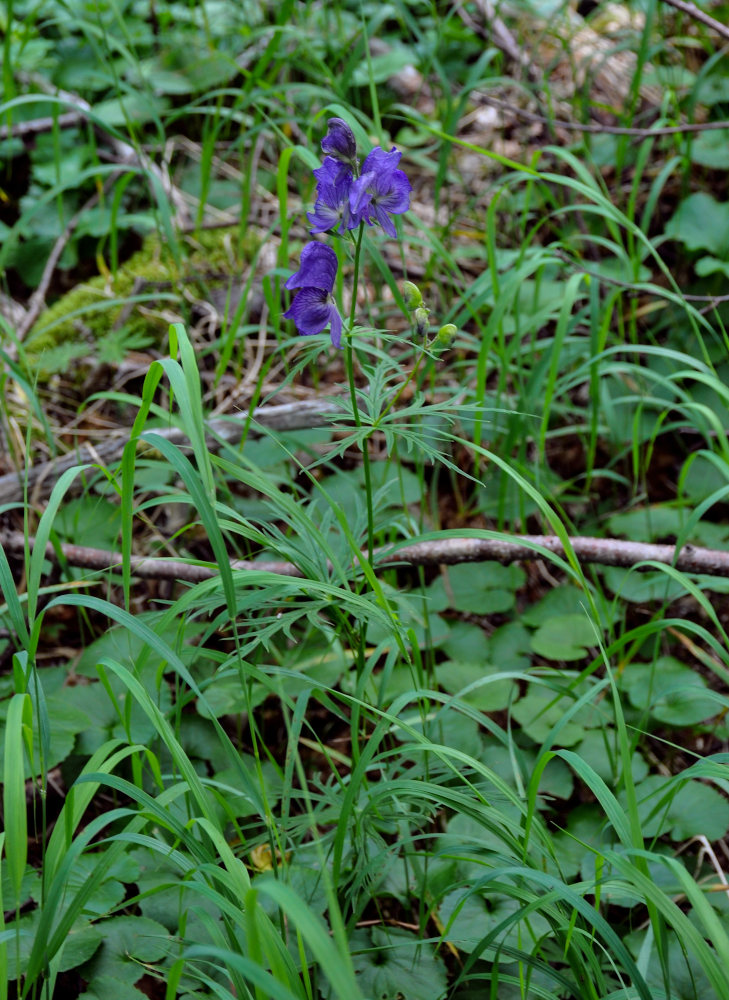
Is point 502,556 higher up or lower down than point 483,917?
higher up

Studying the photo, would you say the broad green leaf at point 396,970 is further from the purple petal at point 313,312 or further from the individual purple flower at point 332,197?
the individual purple flower at point 332,197

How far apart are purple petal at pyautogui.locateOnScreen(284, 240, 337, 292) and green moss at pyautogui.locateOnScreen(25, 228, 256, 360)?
1527 mm

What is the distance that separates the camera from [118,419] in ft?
8.68

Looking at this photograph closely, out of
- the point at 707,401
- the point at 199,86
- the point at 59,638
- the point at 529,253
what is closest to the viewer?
the point at 59,638

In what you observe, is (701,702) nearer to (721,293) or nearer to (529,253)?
(529,253)

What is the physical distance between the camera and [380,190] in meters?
1.23

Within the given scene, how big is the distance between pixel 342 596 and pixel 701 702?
1036 mm

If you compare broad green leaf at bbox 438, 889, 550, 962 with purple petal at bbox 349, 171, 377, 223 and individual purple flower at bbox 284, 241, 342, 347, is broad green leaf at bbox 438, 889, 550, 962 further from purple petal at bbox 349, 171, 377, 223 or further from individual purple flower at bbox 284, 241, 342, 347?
purple petal at bbox 349, 171, 377, 223

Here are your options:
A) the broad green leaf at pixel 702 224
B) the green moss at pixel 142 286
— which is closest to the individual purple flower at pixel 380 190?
the green moss at pixel 142 286

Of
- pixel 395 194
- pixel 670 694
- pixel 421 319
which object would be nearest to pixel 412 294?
pixel 421 319

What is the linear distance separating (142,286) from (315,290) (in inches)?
69.8

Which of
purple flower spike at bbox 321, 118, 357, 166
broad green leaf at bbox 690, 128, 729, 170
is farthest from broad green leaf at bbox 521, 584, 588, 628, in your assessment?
broad green leaf at bbox 690, 128, 729, 170

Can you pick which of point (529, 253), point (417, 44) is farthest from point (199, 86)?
point (529, 253)

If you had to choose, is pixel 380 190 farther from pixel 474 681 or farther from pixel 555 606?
pixel 555 606
